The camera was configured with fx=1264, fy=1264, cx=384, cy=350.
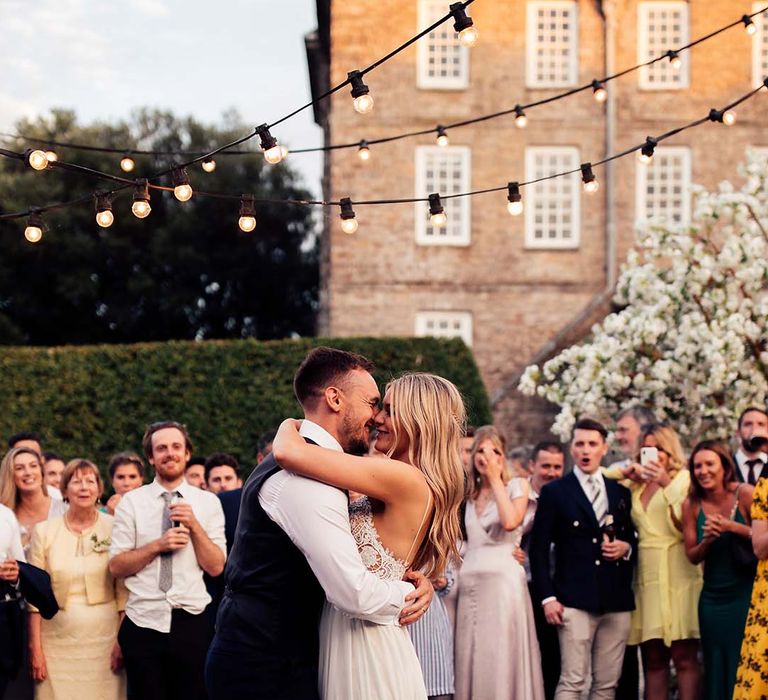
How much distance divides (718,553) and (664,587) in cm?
67

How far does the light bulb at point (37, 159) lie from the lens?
6.50m

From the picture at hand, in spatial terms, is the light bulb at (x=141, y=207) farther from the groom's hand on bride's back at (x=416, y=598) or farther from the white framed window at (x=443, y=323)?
the white framed window at (x=443, y=323)

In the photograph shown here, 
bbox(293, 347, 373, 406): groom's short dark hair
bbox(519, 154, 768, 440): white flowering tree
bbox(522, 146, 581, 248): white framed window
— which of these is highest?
bbox(522, 146, 581, 248): white framed window

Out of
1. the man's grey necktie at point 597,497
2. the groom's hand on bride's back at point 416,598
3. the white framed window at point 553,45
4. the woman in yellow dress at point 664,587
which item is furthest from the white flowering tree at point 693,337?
the groom's hand on bride's back at point 416,598

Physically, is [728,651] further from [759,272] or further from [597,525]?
[759,272]

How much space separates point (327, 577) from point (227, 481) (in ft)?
21.7

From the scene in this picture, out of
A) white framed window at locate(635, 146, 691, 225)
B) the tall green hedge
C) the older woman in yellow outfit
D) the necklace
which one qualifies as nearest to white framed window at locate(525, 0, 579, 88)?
white framed window at locate(635, 146, 691, 225)

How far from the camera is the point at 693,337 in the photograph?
56.5 ft

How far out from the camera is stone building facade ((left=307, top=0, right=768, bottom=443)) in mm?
26250

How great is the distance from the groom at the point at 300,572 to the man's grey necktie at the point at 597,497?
5018 mm

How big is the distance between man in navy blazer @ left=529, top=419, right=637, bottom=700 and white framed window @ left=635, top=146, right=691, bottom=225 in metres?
17.3

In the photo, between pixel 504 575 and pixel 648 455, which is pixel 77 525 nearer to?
pixel 504 575

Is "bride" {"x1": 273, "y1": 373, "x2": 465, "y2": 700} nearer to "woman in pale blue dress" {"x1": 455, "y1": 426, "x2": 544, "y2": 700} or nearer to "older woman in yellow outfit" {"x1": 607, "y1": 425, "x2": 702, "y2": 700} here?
"woman in pale blue dress" {"x1": 455, "y1": 426, "x2": 544, "y2": 700}

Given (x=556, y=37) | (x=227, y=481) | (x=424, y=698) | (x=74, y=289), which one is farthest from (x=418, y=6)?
(x=424, y=698)
